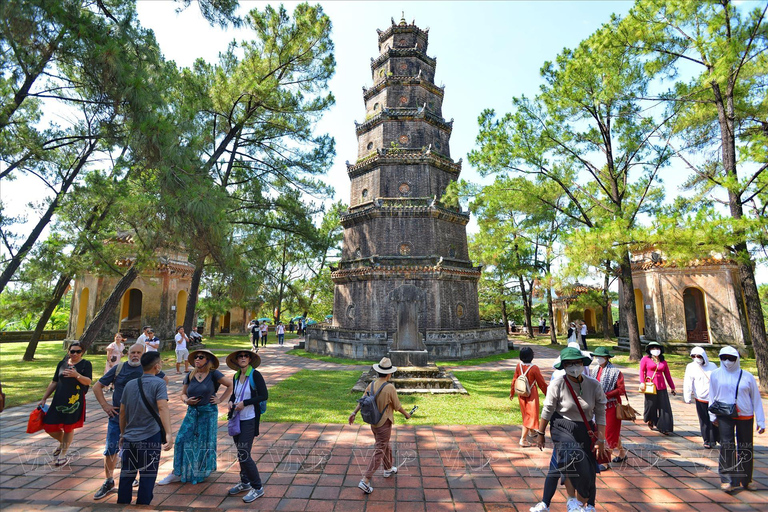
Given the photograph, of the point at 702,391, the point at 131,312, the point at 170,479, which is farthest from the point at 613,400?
the point at 131,312

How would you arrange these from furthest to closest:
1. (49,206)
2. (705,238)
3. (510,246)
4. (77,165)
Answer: (510,246)
(77,165)
(49,206)
(705,238)

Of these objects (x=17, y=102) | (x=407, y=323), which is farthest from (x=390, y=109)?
(x=17, y=102)

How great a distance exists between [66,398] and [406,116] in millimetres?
19221

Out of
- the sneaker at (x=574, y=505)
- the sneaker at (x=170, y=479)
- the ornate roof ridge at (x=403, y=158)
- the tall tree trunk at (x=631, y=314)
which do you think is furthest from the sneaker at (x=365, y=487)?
the ornate roof ridge at (x=403, y=158)

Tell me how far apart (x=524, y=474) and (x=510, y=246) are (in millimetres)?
22077

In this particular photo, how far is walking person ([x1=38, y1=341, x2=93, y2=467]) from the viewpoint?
4773mm

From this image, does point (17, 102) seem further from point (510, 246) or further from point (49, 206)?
point (510, 246)

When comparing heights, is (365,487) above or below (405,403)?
above

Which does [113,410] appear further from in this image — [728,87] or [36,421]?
[728,87]

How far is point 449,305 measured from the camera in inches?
717

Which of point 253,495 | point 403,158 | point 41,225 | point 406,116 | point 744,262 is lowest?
point 253,495

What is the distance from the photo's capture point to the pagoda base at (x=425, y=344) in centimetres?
1600

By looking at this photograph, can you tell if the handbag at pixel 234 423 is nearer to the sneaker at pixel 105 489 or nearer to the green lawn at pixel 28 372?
the sneaker at pixel 105 489

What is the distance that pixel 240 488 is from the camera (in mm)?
4191
